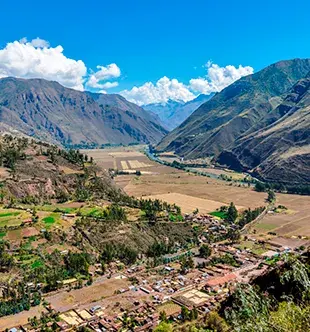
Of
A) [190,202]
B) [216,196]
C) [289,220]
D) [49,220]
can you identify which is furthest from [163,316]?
[216,196]

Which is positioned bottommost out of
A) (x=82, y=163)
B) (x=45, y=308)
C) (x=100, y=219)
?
(x=45, y=308)

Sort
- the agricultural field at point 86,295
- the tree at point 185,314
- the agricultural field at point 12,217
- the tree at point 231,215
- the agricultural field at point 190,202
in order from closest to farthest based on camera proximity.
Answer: the tree at point 185,314, the agricultural field at point 86,295, the agricultural field at point 12,217, the tree at point 231,215, the agricultural field at point 190,202

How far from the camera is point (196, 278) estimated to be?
2662 inches

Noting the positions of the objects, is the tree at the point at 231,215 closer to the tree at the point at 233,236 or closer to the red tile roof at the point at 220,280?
the tree at the point at 233,236

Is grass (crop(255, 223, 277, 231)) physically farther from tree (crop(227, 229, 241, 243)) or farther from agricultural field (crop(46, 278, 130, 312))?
agricultural field (crop(46, 278, 130, 312))

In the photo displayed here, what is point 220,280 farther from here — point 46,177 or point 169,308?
point 46,177

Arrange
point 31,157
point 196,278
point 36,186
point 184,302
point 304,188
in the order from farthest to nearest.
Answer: point 304,188
point 31,157
point 36,186
point 196,278
point 184,302

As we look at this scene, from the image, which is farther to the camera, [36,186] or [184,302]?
[36,186]

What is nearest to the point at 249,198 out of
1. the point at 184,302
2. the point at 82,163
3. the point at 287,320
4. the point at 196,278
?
the point at 82,163

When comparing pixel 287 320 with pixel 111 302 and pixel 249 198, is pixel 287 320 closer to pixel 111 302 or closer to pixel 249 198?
pixel 111 302

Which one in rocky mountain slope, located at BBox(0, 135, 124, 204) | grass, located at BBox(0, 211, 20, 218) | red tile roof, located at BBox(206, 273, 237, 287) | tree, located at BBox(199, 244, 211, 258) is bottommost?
red tile roof, located at BBox(206, 273, 237, 287)

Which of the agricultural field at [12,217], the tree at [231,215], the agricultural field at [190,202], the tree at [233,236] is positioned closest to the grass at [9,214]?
the agricultural field at [12,217]

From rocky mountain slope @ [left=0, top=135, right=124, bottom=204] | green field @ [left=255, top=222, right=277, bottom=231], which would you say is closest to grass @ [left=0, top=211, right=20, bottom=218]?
rocky mountain slope @ [left=0, top=135, right=124, bottom=204]

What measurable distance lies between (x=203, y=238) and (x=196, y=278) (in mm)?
26747
